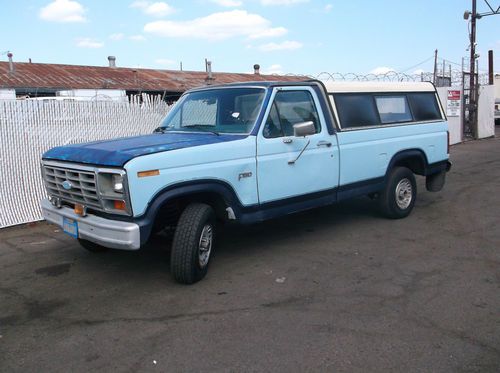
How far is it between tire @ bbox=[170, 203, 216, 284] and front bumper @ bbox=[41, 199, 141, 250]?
444 mm

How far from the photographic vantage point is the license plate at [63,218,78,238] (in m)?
4.62

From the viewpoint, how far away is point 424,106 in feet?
24.3

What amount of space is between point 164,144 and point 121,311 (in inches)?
62.1

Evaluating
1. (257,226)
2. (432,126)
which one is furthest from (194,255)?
(432,126)

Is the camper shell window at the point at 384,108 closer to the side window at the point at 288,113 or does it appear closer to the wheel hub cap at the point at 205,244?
the side window at the point at 288,113

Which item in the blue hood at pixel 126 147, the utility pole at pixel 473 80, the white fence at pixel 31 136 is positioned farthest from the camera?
the utility pole at pixel 473 80

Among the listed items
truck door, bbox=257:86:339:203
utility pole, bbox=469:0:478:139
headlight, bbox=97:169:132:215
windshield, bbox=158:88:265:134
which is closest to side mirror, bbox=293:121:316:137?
truck door, bbox=257:86:339:203

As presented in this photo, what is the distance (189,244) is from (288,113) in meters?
1.97

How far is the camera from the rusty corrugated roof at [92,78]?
2055 cm

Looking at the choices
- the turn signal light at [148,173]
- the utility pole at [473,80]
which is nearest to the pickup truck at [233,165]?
the turn signal light at [148,173]

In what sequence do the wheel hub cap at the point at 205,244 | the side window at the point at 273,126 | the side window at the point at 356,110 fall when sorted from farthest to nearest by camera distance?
the side window at the point at 356,110
the side window at the point at 273,126
the wheel hub cap at the point at 205,244

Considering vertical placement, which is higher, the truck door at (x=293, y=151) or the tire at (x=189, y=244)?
the truck door at (x=293, y=151)

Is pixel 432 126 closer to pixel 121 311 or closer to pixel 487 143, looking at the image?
pixel 121 311

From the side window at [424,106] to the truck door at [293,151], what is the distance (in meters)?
2.08
